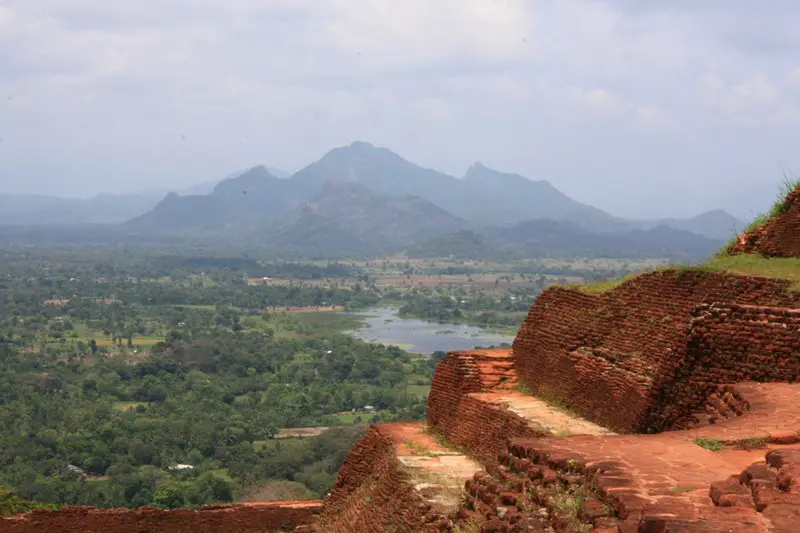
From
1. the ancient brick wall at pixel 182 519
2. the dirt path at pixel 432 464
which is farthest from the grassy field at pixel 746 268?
the ancient brick wall at pixel 182 519

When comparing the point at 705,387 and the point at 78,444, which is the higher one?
the point at 705,387

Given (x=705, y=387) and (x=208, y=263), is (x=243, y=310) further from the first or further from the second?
(x=705, y=387)

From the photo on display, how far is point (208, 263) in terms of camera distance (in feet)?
627

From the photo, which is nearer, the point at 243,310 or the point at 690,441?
the point at 690,441

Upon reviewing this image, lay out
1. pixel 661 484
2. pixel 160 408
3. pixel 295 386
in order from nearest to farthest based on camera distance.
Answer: pixel 661 484 < pixel 160 408 < pixel 295 386

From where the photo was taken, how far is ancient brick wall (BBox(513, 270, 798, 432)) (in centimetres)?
1120

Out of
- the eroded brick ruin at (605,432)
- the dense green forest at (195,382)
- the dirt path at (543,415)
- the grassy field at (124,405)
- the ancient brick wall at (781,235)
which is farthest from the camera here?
the grassy field at (124,405)

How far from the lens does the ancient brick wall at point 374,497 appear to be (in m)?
10.9

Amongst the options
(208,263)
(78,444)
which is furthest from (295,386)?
(208,263)

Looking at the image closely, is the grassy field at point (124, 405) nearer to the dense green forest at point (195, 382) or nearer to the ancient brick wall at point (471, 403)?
the dense green forest at point (195, 382)

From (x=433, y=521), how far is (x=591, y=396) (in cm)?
317

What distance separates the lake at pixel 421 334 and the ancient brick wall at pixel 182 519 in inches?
2524

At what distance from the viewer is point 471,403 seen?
13.5 m

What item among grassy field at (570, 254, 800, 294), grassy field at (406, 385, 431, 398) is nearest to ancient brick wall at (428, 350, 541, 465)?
grassy field at (570, 254, 800, 294)
